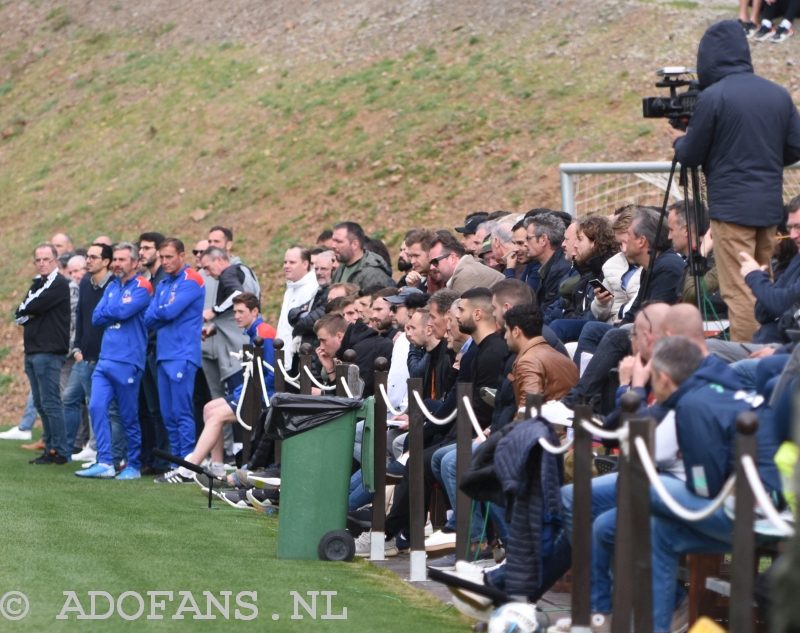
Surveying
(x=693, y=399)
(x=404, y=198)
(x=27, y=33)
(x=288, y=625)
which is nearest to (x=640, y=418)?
(x=693, y=399)

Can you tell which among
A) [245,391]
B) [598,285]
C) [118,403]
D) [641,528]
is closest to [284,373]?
[245,391]

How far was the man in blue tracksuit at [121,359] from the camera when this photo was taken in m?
13.3

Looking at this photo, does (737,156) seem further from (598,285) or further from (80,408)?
(80,408)

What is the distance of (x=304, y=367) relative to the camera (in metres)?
10.9

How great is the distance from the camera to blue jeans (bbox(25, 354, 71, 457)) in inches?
566

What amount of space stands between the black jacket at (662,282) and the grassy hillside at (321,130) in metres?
12.9

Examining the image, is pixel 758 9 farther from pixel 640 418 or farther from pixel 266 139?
pixel 640 418

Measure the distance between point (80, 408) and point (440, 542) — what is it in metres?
8.10

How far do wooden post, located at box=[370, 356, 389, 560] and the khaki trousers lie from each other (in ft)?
7.59

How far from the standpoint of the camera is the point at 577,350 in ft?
28.0

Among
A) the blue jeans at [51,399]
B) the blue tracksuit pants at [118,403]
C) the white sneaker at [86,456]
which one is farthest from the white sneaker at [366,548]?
the white sneaker at [86,456]

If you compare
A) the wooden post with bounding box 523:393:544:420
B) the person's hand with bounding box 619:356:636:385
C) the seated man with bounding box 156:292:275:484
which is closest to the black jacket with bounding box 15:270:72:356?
the seated man with bounding box 156:292:275:484

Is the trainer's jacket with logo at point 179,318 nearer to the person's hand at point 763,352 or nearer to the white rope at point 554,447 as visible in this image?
the person's hand at point 763,352

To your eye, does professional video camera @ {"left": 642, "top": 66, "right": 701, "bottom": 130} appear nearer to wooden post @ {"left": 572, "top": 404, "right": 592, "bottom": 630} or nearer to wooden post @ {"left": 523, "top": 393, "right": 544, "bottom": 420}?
wooden post @ {"left": 523, "top": 393, "right": 544, "bottom": 420}
